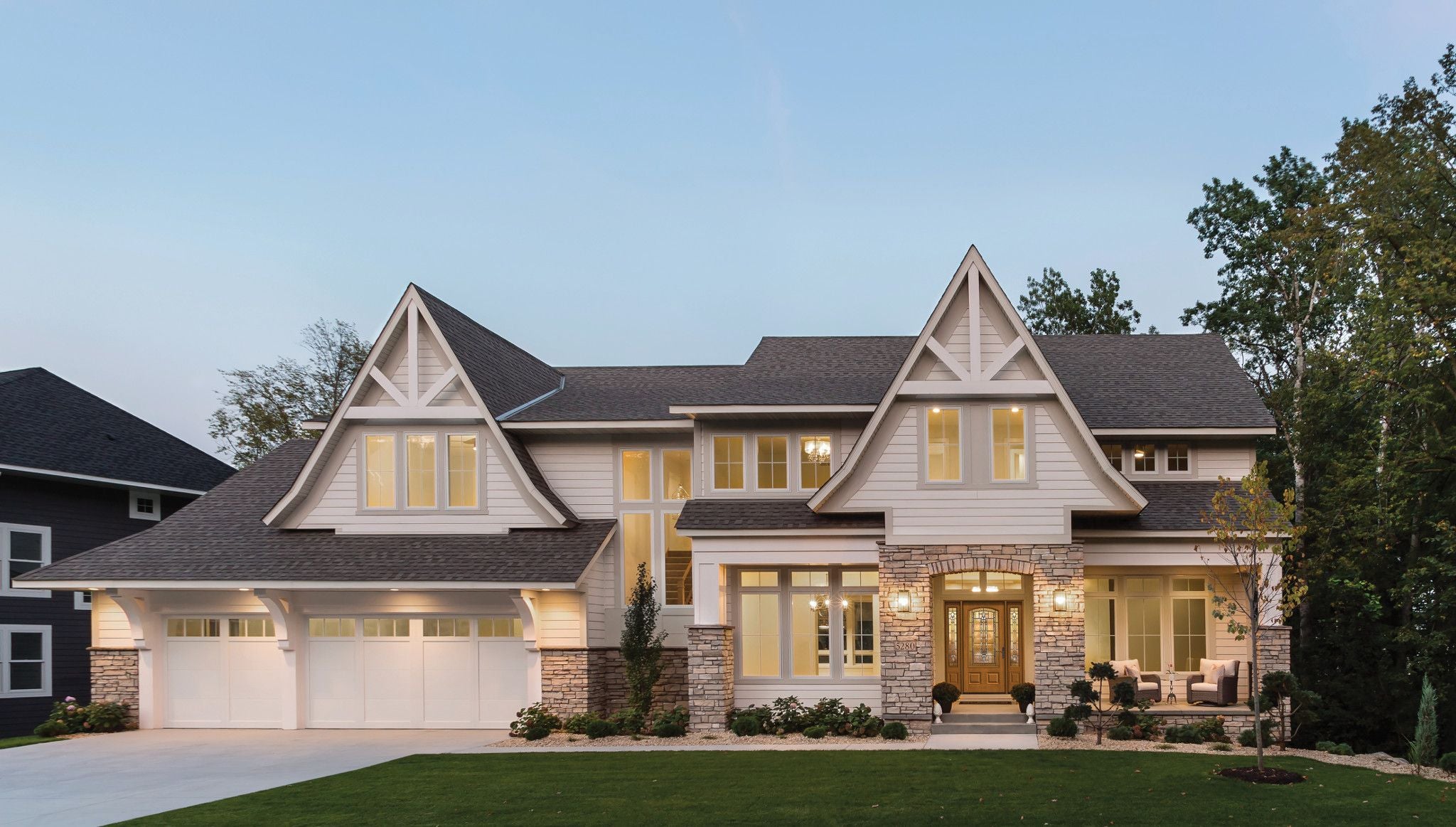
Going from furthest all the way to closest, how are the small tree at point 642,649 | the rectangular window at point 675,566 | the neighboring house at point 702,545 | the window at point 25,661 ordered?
the window at point 25,661
the rectangular window at point 675,566
the small tree at point 642,649
the neighboring house at point 702,545

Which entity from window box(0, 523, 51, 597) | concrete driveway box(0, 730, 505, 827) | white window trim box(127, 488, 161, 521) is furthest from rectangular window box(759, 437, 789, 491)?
white window trim box(127, 488, 161, 521)

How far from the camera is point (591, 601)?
19641 mm

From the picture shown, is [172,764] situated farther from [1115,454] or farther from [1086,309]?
[1086,309]

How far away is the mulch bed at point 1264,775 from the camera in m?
12.7

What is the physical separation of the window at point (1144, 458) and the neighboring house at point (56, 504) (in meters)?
21.1

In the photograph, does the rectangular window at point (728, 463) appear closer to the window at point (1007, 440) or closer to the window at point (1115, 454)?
the window at point (1007, 440)

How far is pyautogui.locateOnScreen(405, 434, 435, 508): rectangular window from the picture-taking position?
2028 cm

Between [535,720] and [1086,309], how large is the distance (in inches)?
1056

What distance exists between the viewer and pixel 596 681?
63.5 ft

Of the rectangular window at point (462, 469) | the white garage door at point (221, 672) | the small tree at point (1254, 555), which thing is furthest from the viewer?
the rectangular window at point (462, 469)

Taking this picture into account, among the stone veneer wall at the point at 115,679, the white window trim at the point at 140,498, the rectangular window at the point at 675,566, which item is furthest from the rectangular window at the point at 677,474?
the white window trim at the point at 140,498

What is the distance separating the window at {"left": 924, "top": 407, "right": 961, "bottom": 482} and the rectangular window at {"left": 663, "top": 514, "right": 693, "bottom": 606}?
209 inches

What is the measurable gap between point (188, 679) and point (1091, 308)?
99.8 ft

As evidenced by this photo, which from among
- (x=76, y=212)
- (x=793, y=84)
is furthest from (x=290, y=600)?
(x=76, y=212)
